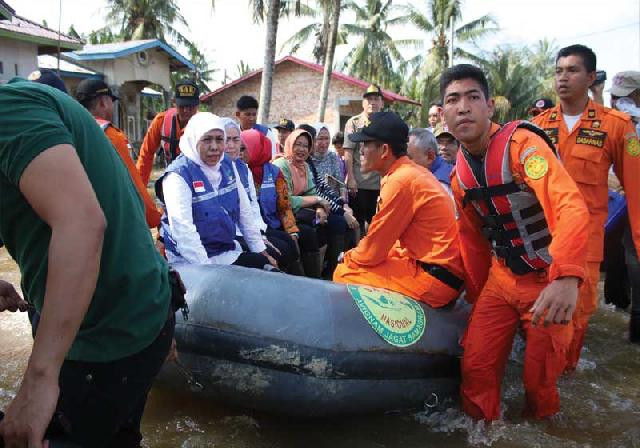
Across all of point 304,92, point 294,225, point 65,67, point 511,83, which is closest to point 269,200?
point 294,225

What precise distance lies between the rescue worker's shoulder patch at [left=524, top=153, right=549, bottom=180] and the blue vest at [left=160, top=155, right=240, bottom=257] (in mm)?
1941

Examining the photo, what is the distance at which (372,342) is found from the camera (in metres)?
2.64

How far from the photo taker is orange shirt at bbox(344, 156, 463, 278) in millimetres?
3211

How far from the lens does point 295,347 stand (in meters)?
2.51

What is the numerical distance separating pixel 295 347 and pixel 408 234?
3.96 ft

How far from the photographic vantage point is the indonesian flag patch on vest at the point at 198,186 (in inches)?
134

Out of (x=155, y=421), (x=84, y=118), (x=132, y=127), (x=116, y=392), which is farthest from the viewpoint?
(x=132, y=127)

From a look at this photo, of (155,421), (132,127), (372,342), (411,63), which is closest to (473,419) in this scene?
(372,342)

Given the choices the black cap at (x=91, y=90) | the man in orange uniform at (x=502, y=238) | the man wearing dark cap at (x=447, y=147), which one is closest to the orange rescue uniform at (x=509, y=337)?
the man in orange uniform at (x=502, y=238)

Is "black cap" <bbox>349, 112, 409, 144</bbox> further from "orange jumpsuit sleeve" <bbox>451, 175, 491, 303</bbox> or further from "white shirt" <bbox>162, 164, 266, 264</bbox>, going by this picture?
"white shirt" <bbox>162, 164, 266, 264</bbox>

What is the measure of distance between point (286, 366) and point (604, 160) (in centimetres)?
243

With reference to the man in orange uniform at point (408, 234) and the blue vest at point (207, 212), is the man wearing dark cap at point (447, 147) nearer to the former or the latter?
the man in orange uniform at point (408, 234)

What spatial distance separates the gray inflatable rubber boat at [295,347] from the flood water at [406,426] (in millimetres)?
164

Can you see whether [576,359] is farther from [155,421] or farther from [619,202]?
[155,421]
